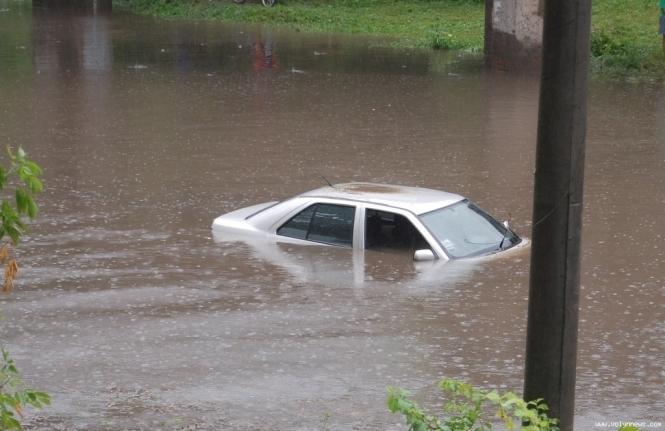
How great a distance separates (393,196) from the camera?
39.5 ft

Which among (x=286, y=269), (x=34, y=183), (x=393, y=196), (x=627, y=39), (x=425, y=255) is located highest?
(x=34, y=183)

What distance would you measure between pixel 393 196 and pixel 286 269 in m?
1.24

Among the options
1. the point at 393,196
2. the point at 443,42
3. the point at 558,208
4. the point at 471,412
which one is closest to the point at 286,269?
the point at 393,196

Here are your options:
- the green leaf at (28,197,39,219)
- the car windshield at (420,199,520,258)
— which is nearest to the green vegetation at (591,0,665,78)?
the car windshield at (420,199,520,258)

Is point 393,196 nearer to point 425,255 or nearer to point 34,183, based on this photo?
point 425,255

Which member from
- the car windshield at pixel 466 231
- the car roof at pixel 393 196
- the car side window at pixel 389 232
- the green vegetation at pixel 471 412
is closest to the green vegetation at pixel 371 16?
the car roof at pixel 393 196

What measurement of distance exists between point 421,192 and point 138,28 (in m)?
30.7

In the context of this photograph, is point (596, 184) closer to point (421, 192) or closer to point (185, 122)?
point (421, 192)

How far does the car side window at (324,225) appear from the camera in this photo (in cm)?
1222

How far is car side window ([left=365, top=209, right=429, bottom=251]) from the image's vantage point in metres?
11.9

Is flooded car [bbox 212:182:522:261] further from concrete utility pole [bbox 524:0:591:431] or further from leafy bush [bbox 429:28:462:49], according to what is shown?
leafy bush [bbox 429:28:462:49]

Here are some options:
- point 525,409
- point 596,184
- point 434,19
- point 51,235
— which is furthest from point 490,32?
point 525,409

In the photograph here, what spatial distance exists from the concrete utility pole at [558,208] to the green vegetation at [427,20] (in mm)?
23487

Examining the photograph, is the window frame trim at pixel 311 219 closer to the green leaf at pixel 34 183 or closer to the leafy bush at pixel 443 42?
the green leaf at pixel 34 183
